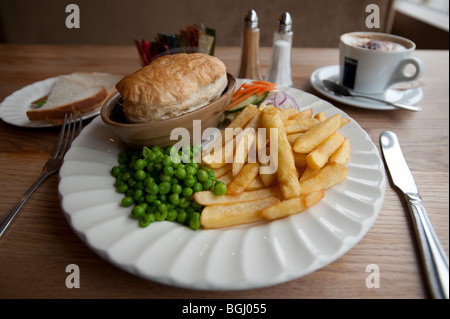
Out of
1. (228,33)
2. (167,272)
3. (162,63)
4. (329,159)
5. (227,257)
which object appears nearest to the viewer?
(167,272)

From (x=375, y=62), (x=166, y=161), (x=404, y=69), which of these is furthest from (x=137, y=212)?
(x=404, y=69)

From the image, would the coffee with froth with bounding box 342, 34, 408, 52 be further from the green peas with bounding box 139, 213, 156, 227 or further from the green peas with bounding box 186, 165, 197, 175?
the green peas with bounding box 139, 213, 156, 227

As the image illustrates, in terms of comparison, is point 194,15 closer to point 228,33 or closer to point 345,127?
point 228,33

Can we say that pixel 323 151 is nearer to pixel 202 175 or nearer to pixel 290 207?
pixel 290 207

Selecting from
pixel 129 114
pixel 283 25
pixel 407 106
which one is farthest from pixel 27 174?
pixel 407 106

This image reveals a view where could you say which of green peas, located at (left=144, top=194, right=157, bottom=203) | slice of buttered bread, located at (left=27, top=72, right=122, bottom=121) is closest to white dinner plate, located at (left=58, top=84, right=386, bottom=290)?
green peas, located at (left=144, top=194, right=157, bottom=203)

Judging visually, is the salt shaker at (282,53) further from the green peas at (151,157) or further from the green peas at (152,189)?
the green peas at (152,189)
